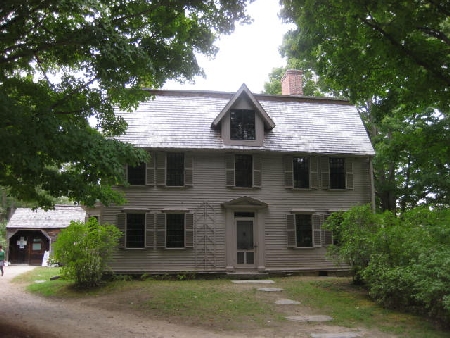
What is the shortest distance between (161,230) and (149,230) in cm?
51

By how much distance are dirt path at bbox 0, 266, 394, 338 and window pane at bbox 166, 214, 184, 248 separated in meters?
5.75

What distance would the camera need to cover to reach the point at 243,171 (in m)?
19.1

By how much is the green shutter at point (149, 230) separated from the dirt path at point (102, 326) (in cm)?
540

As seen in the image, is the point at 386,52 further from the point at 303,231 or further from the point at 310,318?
the point at 303,231

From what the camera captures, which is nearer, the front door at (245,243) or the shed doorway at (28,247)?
the front door at (245,243)

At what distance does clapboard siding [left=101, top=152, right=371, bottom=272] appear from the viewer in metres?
17.9

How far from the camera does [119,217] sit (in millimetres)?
17859

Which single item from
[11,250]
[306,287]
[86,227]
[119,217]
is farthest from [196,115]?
[11,250]

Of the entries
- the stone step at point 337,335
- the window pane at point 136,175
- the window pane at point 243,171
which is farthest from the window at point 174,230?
the stone step at point 337,335

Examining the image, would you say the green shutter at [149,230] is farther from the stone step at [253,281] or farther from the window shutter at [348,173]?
the window shutter at [348,173]

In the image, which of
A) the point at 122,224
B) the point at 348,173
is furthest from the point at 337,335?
the point at 348,173

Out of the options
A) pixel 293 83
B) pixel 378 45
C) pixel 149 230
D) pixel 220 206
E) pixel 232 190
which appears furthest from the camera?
pixel 293 83

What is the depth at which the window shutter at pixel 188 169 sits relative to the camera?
18406 mm

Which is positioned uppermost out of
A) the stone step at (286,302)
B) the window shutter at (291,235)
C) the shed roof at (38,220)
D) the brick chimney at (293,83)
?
the brick chimney at (293,83)
